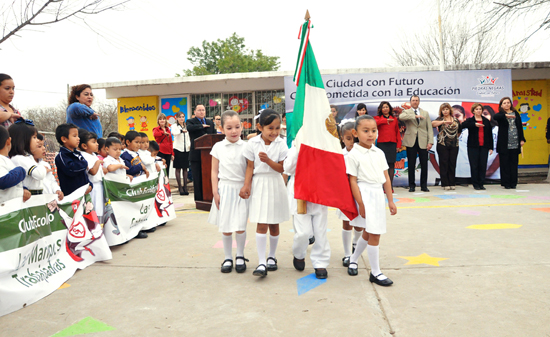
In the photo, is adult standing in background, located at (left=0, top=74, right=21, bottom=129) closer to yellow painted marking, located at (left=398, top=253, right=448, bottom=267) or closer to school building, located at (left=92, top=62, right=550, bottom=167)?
yellow painted marking, located at (left=398, top=253, right=448, bottom=267)

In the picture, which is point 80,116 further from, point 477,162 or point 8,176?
point 477,162

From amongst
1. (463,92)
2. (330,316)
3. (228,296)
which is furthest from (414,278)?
(463,92)

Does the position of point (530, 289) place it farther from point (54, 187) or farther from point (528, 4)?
point (528, 4)

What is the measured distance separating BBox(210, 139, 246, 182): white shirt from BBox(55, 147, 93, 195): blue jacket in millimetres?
1429

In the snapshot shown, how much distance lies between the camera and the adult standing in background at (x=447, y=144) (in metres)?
8.33

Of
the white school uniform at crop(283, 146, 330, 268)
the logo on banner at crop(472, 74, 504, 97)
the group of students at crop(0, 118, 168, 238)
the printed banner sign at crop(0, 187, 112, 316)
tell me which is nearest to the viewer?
the printed banner sign at crop(0, 187, 112, 316)

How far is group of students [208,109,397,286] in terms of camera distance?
3.12 metres

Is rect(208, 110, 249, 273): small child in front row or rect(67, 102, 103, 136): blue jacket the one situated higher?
rect(67, 102, 103, 136): blue jacket

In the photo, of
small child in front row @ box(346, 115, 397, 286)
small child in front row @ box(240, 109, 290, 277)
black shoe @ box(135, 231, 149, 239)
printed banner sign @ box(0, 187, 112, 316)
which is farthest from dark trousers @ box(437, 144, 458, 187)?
printed banner sign @ box(0, 187, 112, 316)

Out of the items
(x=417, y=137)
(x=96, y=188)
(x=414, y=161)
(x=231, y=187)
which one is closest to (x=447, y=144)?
(x=417, y=137)

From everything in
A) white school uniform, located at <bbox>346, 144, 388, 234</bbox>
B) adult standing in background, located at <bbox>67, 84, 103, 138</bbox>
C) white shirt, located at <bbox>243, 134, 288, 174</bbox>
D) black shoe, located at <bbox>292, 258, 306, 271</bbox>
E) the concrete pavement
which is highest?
adult standing in background, located at <bbox>67, 84, 103, 138</bbox>

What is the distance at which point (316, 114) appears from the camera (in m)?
3.39

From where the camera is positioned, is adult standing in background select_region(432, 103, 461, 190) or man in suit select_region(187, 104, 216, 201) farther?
adult standing in background select_region(432, 103, 461, 190)

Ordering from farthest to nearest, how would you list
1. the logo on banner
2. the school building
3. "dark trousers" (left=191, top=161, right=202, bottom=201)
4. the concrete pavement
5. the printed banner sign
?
the school building, the logo on banner, "dark trousers" (left=191, top=161, right=202, bottom=201), the printed banner sign, the concrete pavement
